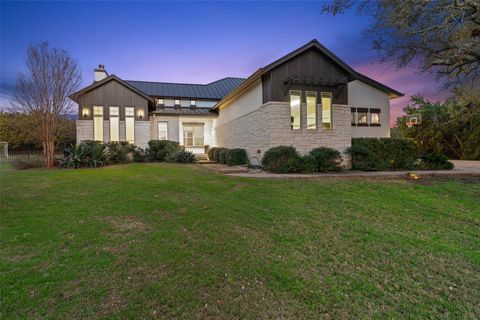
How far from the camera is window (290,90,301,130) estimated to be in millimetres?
11545

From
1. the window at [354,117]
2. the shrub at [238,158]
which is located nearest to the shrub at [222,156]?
the shrub at [238,158]

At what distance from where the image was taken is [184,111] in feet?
69.1

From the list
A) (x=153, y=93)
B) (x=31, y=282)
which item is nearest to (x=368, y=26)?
(x=31, y=282)

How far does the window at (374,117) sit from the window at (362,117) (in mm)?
367

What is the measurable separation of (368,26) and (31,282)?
12.6 meters

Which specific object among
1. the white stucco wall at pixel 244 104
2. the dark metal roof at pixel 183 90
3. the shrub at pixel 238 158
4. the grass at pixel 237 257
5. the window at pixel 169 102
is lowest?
the grass at pixel 237 257

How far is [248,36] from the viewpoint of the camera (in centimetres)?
1456

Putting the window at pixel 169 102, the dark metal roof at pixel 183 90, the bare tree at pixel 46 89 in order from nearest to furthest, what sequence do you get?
the bare tree at pixel 46 89
the window at pixel 169 102
the dark metal roof at pixel 183 90

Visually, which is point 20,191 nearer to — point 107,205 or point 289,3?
point 107,205

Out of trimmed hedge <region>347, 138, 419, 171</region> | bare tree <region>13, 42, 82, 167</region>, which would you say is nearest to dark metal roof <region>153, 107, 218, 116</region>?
bare tree <region>13, 42, 82, 167</region>

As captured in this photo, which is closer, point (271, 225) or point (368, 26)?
point (271, 225)

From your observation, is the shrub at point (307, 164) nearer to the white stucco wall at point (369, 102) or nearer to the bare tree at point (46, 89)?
the white stucco wall at point (369, 102)

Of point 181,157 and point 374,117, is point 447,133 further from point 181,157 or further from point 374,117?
point 181,157

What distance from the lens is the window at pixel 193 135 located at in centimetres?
2061
